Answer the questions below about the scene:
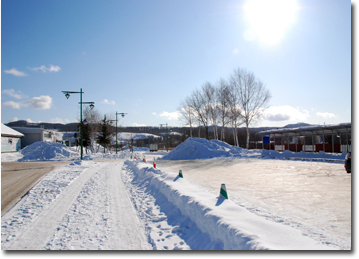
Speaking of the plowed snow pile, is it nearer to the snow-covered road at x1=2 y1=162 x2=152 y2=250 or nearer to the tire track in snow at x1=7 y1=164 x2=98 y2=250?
the snow-covered road at x1=2 y1=162 x2=152 y2=250

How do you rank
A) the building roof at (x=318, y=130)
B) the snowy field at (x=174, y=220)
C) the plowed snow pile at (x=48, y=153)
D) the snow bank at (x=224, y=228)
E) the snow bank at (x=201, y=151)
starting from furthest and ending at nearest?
1. the plowed snow pile at (x=48, y=153)
2. the snow bank at (x=201, y=151)
3. the building roof at (x=318, y=130)
4. the snowy field at (x=174, y=220)
5. the snow bank at (x=224, y=228)

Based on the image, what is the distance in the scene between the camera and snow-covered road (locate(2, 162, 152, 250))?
12.8ft

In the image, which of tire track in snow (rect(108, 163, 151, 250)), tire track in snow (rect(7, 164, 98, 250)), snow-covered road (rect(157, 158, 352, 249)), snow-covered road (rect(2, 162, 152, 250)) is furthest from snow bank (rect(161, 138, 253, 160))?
tire track in snow (rect(7, 164, 98, 250))

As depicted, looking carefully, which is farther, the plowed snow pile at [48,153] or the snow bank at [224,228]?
the plowed snow pile at [48,153]

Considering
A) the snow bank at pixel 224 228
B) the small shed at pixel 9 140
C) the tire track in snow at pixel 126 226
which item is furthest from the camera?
the small shed at pixel 9 140

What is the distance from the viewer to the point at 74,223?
485 cm

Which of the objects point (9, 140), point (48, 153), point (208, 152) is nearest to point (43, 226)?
point (208, 152)

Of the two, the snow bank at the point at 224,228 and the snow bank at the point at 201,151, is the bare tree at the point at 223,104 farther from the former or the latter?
the snow bank at the point at 224,228

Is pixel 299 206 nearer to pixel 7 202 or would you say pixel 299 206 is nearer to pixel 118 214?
pixel 118 214

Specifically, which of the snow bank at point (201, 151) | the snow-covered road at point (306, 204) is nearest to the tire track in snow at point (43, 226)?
the snow-covered road at point (306, 204)

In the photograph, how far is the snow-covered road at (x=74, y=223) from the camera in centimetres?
390

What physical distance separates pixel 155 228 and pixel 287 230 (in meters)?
2.46

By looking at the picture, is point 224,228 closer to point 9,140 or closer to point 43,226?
point 43,226

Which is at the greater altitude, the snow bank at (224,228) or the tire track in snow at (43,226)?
the snow bank at (224,228)
